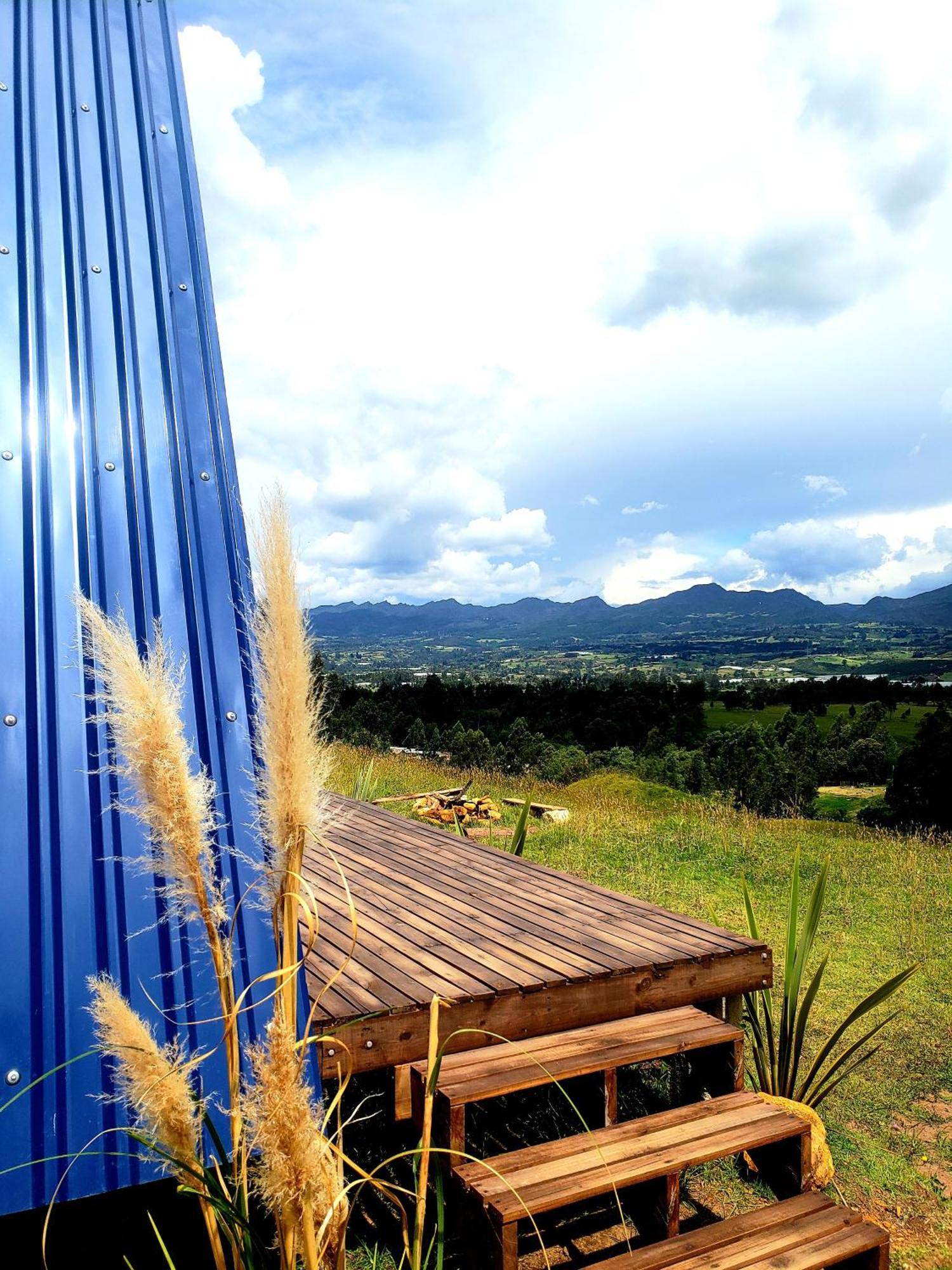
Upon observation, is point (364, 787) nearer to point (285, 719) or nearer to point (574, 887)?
point (574, 887)

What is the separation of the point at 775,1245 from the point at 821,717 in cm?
4243

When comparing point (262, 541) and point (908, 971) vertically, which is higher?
point (262, 541)

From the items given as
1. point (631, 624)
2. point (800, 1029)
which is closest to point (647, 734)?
point (800, 1029)

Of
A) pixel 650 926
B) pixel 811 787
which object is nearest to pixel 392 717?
pixel 811 787

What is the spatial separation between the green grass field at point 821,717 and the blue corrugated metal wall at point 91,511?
116ft

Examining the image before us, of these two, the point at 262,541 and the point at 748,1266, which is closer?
the point at 262,541

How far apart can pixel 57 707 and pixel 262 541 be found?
1.25m

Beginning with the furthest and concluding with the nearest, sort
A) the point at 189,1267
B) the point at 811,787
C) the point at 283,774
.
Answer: the point at 811,787, the point at 189,1267, the point at 283,774

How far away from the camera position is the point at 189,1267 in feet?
8.08

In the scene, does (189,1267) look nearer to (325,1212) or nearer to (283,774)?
(325,1212)

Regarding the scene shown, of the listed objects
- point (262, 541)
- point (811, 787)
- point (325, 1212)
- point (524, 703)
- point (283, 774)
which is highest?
point (262, 541)

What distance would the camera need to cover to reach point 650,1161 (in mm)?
2256

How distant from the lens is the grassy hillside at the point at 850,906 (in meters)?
2.95

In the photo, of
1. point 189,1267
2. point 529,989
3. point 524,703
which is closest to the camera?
point 189,1267
